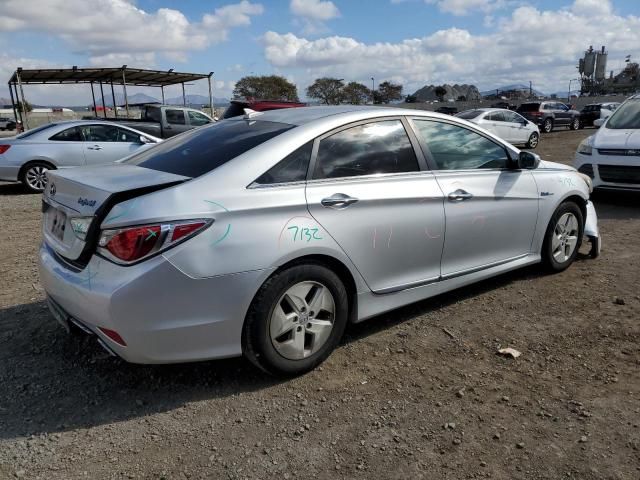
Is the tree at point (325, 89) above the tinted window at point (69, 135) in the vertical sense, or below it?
above

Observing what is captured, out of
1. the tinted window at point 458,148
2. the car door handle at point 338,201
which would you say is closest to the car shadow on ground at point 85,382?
the car door handle at point 338,201

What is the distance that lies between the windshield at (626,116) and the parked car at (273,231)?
5684 millimetres

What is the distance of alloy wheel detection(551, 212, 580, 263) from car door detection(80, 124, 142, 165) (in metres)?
8.29

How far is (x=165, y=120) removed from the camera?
14.3 m

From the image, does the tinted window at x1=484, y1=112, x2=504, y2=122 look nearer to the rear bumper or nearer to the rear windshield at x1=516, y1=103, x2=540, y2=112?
the rear windshield at x1=516, y1=103, x2=540, y2=112

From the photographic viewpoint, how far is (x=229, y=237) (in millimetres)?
2758

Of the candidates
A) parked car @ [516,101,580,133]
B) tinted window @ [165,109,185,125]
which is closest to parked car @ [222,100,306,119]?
tinted window @ [165,109,185,125]

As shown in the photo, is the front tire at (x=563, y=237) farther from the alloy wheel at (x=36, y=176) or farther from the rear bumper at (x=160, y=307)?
the alloy wheel at (x=36, y=176)

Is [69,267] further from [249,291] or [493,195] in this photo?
[493,195]

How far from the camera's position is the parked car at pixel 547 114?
90.6ft

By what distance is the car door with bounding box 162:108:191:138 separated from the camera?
14.1 m

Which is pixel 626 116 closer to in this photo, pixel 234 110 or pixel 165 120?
pixel 234 110

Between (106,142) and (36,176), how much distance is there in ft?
4.84

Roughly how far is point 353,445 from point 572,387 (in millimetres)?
1381
